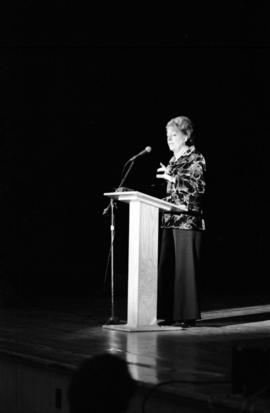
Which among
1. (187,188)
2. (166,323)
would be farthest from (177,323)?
(187,188)

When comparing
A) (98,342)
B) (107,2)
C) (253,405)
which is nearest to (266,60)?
(107,2)

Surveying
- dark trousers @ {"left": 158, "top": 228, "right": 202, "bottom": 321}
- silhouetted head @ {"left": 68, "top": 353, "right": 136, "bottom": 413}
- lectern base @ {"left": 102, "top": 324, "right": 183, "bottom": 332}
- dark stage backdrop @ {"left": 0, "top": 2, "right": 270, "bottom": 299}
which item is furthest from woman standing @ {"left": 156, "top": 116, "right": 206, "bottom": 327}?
silhouetted head @ {"left": 68, "top": 353, "right": 136, "bottom": 413}

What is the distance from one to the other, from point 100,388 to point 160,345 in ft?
6.47

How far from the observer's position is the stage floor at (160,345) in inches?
92.8

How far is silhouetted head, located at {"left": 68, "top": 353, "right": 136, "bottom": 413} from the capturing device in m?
1.60

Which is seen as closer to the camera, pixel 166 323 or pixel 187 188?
pixel 187 188

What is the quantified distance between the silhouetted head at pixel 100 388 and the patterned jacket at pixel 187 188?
2.73 meters

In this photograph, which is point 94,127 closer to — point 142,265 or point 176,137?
point 176,137

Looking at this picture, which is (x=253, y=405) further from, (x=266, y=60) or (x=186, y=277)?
(x=266, y=60)

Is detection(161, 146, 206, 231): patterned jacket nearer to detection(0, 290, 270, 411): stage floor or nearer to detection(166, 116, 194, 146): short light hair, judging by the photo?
detection(166, 116, 194, 146): short light hair

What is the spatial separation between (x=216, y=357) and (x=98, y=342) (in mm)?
673

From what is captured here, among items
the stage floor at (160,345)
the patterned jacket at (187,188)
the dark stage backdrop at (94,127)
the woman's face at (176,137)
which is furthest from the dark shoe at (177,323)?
the dark stage backdrop at (94,127)

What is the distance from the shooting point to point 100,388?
5.27 ft

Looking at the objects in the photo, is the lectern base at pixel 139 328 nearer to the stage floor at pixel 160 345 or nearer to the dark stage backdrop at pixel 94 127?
the stage floor at pixel 160 345
